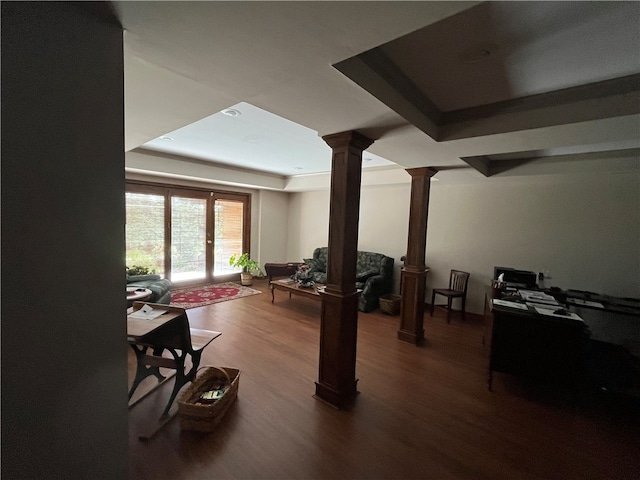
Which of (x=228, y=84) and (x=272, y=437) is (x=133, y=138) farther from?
(x=272, y=437)

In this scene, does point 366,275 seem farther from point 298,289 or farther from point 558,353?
point 558,353

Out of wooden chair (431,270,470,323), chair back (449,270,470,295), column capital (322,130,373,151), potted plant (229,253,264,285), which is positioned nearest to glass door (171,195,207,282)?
potted plant (229,253,264,285)

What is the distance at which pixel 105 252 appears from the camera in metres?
1.00

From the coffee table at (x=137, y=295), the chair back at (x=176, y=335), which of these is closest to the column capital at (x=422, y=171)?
the chair back at (x=176, y=335)

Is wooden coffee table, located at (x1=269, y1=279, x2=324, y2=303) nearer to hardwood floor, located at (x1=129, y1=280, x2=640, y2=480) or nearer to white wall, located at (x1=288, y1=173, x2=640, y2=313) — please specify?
hardwood floor, located at (x1=129, y1=280, x2=640, y2=480)

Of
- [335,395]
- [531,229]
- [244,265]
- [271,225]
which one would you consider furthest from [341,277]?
[271,225]

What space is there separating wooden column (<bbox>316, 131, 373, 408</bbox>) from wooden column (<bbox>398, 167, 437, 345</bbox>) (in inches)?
55.1

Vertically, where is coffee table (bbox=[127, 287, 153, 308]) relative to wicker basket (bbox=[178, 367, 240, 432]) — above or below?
above

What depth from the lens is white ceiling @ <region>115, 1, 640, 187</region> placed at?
983 millimetres

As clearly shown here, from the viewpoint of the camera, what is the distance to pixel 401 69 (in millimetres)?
1682

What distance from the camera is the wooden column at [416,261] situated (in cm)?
338

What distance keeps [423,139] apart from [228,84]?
160cm

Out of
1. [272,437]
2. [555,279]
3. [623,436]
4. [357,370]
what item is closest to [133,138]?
[272,437]

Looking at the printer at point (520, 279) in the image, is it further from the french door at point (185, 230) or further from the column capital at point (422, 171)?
the french door at point (185, 230)
